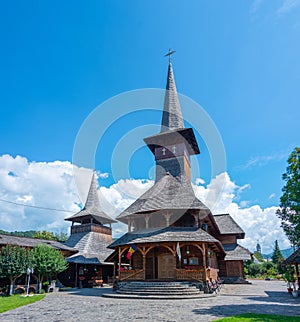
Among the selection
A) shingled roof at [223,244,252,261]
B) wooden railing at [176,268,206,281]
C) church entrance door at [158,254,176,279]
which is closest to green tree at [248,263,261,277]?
shingled roof at [223,244,252,261]

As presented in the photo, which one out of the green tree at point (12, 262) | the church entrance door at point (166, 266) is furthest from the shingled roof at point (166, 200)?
the green tree at point (12, 262)

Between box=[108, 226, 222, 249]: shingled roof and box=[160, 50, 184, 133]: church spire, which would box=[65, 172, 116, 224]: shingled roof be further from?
box=[108, 226, 222, 249]: shingled roof

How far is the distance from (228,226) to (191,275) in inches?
644

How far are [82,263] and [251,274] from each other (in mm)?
Result: 31542

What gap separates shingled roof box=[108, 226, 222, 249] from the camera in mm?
16938

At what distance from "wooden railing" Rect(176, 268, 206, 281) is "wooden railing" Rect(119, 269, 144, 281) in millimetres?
2383

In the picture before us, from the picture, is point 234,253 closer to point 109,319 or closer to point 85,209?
point 85,209

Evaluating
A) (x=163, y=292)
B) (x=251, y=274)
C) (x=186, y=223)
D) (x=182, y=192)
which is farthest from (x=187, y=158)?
(x=251, y=274)

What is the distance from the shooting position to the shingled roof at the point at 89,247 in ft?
81.0

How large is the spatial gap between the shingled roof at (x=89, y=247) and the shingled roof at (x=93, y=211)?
66.5 inches

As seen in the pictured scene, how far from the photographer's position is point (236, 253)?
2866cm

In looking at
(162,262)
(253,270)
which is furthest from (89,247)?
(253,270)

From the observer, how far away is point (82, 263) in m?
23.8

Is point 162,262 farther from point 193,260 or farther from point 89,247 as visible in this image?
point 89,247
